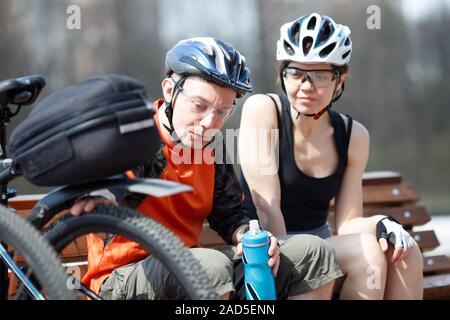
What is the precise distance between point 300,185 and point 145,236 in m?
1.13

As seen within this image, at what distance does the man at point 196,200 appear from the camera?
212cm

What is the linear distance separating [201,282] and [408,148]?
5989mm

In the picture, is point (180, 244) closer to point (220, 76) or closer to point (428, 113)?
point (220, 76)

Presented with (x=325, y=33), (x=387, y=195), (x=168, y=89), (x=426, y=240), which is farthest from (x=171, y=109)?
(x=426, y=240)

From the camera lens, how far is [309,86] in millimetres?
2645

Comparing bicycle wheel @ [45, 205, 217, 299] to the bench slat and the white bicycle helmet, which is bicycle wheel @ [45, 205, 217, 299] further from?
the bench slat

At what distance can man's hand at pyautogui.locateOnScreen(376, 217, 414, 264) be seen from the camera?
95.3 inches

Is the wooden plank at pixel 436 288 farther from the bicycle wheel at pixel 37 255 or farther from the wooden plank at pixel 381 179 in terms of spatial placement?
the bicycle wheel at pixel 37 255

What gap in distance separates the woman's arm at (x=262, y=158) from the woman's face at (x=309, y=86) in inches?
5.1

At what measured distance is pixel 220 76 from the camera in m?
2.16

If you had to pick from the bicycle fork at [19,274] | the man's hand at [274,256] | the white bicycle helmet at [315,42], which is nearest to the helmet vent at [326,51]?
the white bicycle helmet at [315,42]

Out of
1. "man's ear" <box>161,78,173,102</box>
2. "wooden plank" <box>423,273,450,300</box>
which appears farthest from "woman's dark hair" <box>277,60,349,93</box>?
"wooden plank" <box>423,273,450,300</box>

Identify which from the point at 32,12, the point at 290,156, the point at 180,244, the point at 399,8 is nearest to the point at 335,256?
the point at 290,156

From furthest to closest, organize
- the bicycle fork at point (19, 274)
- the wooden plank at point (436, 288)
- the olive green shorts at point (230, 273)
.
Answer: the wooden plank at point (436, 288), the olive green shorts at point (230, 273), the bicycle fork at point (19, 274)
